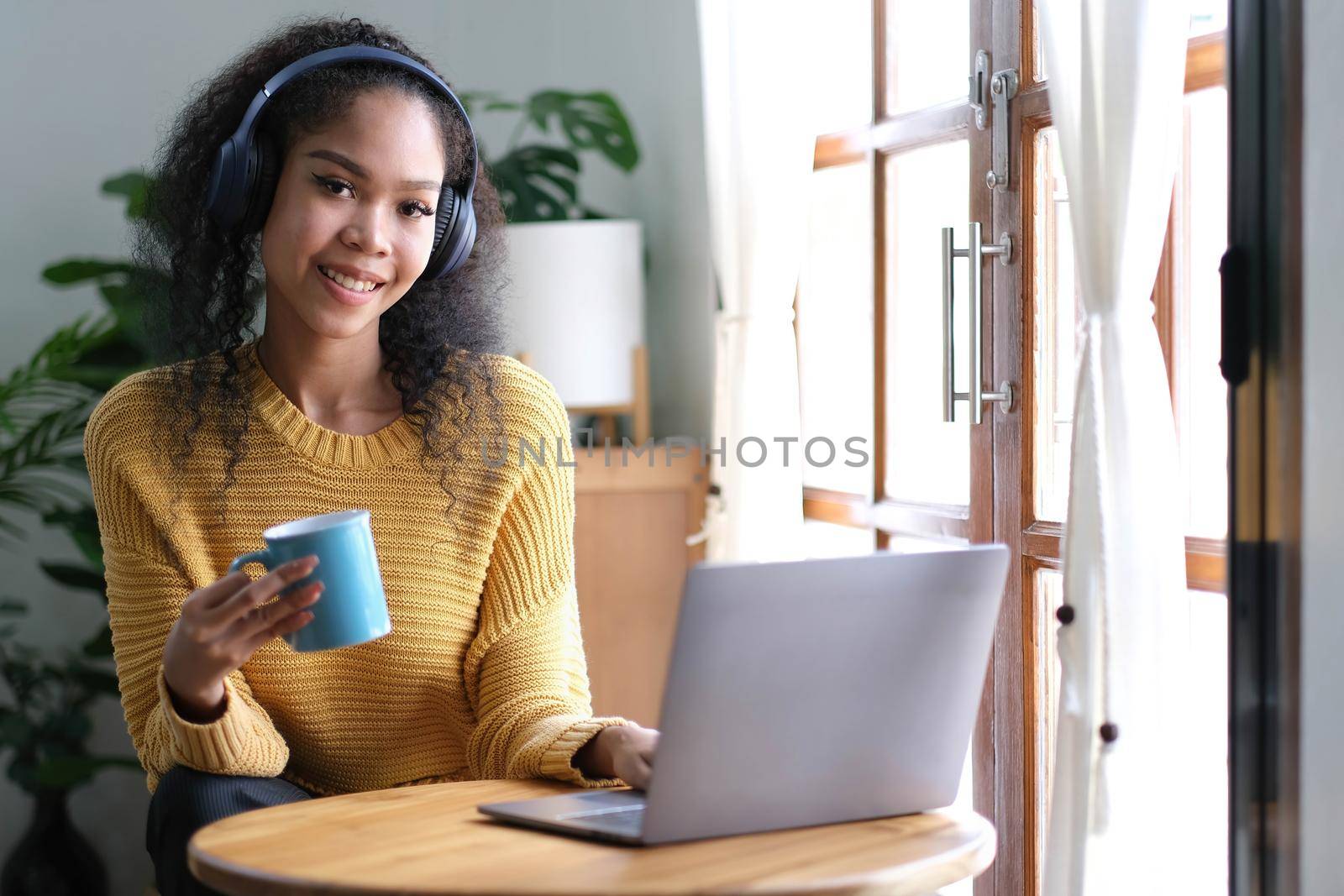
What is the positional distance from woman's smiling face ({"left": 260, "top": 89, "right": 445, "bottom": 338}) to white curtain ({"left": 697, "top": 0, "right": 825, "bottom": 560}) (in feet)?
3.72

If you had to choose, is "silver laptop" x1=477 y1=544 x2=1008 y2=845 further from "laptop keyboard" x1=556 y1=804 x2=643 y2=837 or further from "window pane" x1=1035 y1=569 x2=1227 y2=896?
"window pane" x1=1035 y1=569 x2=1227 y2=896

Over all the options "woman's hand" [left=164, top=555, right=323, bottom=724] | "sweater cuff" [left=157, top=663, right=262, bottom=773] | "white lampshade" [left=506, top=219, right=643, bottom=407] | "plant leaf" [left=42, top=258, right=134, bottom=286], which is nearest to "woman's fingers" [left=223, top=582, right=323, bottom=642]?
"woman's hand" [left=164, top=555, right=323, bottom=724]

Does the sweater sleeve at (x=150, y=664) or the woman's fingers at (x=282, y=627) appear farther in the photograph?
the sweater sleeve at (x=150, y=664)

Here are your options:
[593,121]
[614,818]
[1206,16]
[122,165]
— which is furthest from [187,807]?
[122,165]

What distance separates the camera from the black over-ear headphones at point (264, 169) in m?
1.35

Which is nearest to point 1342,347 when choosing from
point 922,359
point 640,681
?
point 922,359

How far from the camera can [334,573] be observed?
999 mm

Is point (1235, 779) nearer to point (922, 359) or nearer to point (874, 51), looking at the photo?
point (922, 359)

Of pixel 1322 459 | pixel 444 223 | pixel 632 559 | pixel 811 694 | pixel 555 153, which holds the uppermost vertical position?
pixel 555 153

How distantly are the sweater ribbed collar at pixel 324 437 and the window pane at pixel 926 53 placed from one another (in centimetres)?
104

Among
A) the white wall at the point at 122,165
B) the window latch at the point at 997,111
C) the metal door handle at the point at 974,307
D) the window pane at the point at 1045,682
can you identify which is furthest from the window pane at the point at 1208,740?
the white wall at the point at 122,165

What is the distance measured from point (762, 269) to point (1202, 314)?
99 centimetres

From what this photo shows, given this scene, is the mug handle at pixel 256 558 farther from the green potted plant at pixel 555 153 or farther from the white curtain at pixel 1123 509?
the green potted plant at pixel 555 153

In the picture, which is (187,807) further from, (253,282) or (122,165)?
(122,165)
